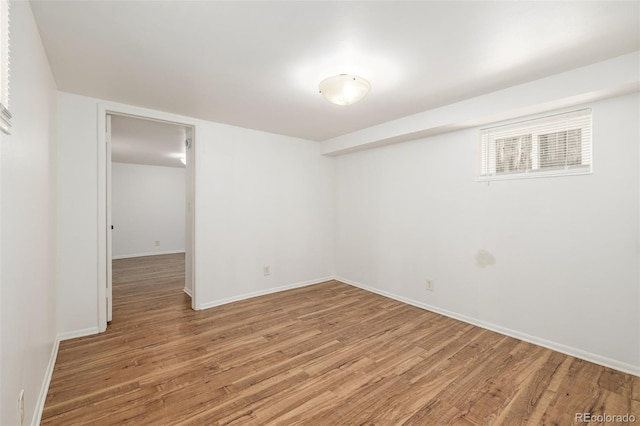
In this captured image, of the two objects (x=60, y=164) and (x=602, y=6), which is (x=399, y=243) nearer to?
(x=602, y=6)

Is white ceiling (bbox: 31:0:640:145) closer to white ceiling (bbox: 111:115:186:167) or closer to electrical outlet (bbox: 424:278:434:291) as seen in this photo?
white ceiling (bbox: 111:115:186:167)

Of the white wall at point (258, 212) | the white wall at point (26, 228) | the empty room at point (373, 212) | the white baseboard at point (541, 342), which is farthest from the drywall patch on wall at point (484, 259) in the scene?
the white wall at point (26, 228)

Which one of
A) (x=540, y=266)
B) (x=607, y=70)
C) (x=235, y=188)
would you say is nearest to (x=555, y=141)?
(x=607, y=70)

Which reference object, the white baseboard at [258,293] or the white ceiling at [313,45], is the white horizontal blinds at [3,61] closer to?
the white ceiling at [313,45]

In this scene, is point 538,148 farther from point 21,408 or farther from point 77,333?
point 77,333

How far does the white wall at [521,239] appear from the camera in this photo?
2260 mm

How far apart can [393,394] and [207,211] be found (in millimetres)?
2908

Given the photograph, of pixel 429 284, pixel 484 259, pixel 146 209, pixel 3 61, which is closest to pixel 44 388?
pixel 3 61

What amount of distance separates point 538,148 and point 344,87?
204 cm

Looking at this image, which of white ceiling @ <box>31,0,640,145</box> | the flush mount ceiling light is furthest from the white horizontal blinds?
the flush mount ceiling light

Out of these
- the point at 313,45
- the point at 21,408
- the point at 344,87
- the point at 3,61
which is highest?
the point at 313,45

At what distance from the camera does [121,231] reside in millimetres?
6883

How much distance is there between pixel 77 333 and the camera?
9.23 feet

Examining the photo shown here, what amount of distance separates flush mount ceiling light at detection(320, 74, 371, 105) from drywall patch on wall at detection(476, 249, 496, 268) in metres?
2.18
